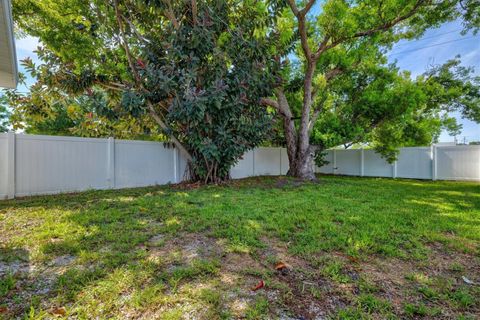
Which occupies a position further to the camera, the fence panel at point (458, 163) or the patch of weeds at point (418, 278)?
the fence panel at point (458, 163)

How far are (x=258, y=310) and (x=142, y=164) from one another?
229 inches

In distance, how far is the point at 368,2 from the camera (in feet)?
22.5

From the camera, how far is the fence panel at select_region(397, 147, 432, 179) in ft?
30.5

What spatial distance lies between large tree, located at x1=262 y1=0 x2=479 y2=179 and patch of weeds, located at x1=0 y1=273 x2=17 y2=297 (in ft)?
22.1

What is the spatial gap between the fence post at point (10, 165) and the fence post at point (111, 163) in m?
1.70

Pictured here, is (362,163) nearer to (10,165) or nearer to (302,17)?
(302,17)

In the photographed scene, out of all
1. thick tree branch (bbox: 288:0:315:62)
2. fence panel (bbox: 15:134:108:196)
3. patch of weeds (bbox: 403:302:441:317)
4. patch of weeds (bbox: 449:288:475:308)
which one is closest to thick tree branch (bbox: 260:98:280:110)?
thick tree branch (bbox: 288:0:315:62)

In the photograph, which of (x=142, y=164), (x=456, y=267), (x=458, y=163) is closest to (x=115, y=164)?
(x=142, y=164)

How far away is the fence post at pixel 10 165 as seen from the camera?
15.0 ft

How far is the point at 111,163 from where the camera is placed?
6.00 m

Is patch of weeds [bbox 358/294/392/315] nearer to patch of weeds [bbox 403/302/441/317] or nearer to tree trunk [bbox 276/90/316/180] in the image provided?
patch of weeds [bbox 403/302/441/317]

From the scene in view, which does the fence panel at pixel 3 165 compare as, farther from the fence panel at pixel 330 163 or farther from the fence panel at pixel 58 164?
the fence panel at pixel 330 163

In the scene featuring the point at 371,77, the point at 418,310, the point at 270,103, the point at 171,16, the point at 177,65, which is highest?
the point at 171,16

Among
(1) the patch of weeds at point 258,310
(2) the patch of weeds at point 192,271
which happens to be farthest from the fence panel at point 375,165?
(1) the patch of weeds at point 258,310
